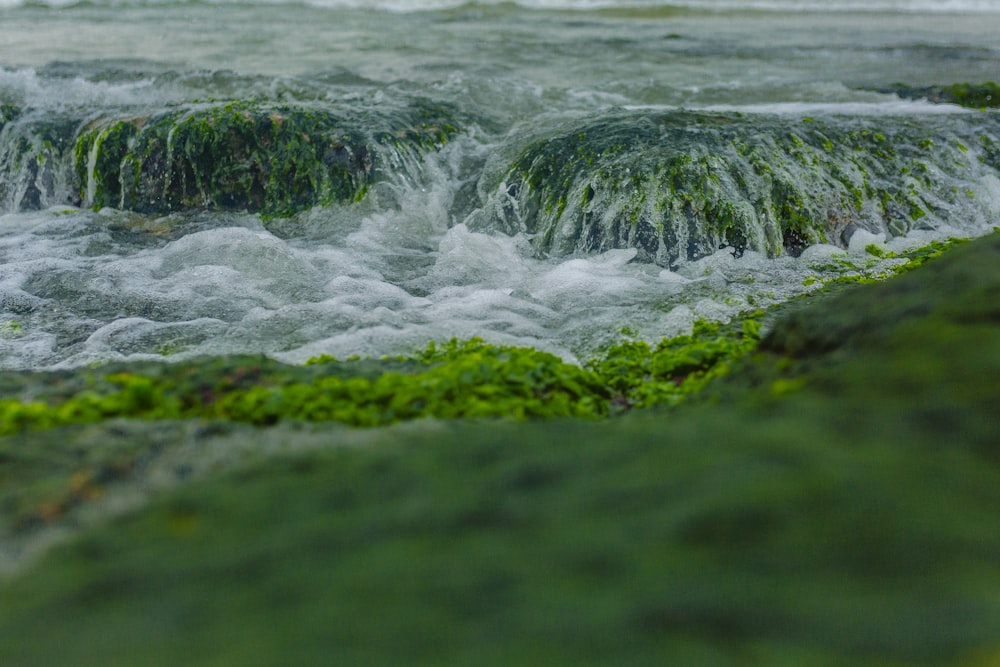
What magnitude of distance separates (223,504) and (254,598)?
71 centimetres

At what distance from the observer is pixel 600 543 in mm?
2193

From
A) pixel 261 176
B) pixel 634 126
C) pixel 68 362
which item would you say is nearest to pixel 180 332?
pixel 68 362

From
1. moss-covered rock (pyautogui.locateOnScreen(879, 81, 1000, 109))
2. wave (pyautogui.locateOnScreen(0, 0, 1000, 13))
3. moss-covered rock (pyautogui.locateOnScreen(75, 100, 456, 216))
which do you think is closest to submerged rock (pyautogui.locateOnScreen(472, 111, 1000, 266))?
moss-covered rock (pyautogui.locateOnScreen(75, 100, 456, 216))

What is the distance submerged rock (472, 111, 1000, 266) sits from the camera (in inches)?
341

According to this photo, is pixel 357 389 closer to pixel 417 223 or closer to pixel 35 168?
pixel 417 223

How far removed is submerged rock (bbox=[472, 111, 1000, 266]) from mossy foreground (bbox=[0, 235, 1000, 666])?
18.1ft

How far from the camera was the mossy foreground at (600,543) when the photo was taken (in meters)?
1.79

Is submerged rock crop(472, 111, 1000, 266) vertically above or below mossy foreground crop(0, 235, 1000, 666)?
above

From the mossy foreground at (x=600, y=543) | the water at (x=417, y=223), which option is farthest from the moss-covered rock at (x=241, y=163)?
the mossy foreground at (x=600, y=543)

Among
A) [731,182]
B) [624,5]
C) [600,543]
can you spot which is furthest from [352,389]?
[624,5]

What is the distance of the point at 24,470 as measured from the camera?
3.21 m

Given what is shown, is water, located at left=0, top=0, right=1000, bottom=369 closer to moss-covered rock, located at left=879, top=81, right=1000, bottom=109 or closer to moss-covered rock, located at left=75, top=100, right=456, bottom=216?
moss-covered rock, located at left=75, top=100, right=456, bottom=216

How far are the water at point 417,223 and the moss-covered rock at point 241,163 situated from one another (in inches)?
10.6

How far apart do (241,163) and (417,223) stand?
310 centimetres
